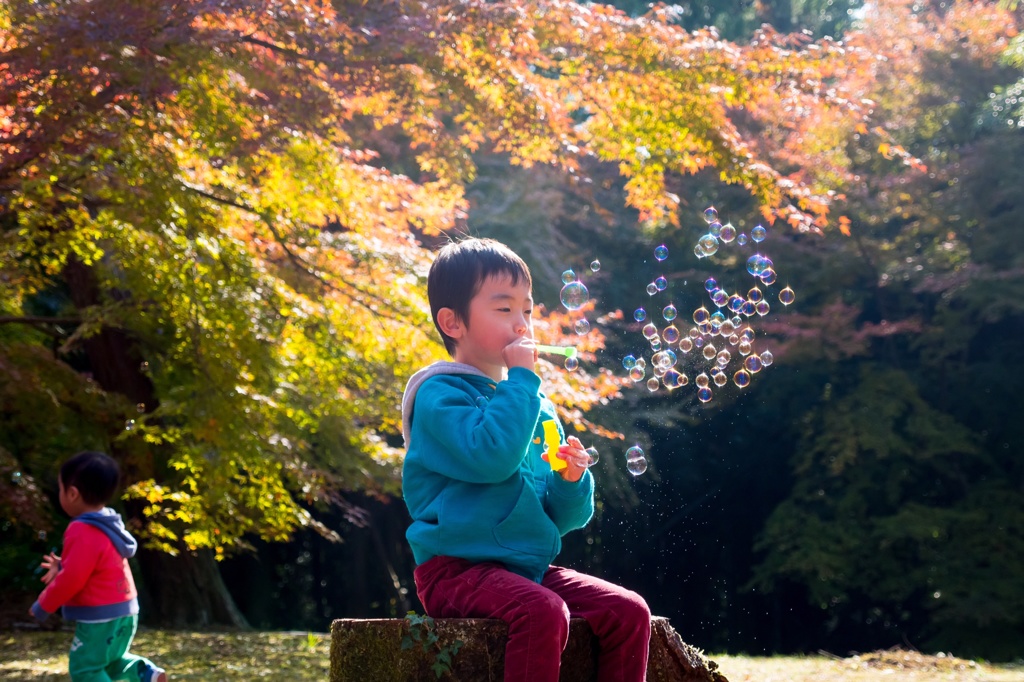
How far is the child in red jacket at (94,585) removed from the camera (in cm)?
454

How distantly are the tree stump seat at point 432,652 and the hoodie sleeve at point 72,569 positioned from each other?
6.48 ft

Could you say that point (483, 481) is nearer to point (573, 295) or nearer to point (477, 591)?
point (477, 591)

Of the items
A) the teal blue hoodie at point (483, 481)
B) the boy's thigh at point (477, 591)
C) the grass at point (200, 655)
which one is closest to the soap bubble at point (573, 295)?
the teal blue hoodie at point (483, 481)

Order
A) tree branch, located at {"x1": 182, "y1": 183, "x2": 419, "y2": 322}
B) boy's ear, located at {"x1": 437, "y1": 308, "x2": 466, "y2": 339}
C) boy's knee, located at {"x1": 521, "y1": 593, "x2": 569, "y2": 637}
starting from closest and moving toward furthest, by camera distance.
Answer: boy's knee, located at {"x1": 521, "y1": 593, "x2": 569, "y2": 637}
boy's ear, located at {"x1": 437, "y1": 308, "x2": 466, "y2": 339}
tree branch, located at {"x1": 182, "y1": 183, "x2": 419, "y2": 322}

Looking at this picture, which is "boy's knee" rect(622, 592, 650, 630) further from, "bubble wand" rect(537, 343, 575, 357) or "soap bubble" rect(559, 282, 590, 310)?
"soap bubble" rect(559, 282, 590, 310)

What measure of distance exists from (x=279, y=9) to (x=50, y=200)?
167cm

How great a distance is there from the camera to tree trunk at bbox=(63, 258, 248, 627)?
954 centimetres

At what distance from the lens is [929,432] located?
13289 mm

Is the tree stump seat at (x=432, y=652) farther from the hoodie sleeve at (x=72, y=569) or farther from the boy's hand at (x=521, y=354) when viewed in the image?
the hoodie sleeve at (x=72, y=569)

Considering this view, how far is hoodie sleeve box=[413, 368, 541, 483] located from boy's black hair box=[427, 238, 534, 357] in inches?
9.6

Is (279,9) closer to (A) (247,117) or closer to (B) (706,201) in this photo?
(A) (247,117)

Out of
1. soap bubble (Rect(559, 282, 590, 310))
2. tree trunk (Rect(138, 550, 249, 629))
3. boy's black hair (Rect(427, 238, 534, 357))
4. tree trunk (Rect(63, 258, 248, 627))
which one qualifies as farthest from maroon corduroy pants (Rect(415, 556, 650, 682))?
tree trunk (Rect(138, 550, 249, 629))

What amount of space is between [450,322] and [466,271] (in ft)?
0.49

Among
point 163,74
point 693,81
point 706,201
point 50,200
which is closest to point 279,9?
point 163,74
